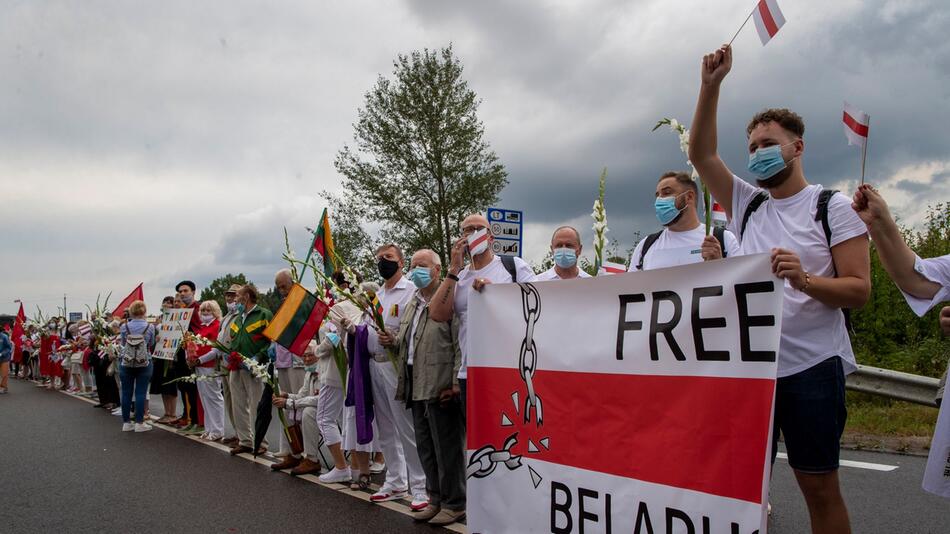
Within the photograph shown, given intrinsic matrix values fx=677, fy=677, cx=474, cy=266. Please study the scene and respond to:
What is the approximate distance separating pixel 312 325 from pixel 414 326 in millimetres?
1455

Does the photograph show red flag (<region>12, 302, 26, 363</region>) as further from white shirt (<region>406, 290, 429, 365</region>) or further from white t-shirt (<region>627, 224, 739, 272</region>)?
white t-shirt (<region>627, 224, 739, 272</region>)

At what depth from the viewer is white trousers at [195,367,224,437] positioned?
10.1 metres

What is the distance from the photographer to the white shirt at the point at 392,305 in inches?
239

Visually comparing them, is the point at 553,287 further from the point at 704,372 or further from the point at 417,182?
the point at 417,182

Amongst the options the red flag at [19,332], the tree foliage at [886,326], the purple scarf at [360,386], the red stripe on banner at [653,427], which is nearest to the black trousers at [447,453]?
the purple scarf at [360,386]

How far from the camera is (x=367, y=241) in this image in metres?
29.5

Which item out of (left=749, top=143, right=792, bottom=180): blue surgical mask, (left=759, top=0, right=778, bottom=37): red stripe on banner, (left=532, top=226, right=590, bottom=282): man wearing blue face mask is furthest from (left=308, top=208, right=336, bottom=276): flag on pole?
(left=759, top=0, right=778, bottom=37): red stripe on banner

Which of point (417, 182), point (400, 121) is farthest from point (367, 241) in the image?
point (400, 121)

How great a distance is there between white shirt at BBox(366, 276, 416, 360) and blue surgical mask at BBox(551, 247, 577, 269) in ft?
5.02

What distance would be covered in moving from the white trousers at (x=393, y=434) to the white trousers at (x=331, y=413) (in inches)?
21.3

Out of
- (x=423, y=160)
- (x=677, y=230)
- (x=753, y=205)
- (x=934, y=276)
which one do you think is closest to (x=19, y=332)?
(x=423, y=160)

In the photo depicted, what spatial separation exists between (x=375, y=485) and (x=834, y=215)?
521cm

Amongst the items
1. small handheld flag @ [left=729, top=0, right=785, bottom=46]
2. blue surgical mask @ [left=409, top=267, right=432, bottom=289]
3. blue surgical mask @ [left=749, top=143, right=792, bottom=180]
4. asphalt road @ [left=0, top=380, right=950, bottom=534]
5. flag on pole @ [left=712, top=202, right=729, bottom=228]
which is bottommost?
asphalt road @ [left=0, top=380, right=950, bottom=534]

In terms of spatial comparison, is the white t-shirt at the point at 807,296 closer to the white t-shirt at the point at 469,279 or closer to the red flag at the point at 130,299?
the white t-shirt at the point at 469,279
